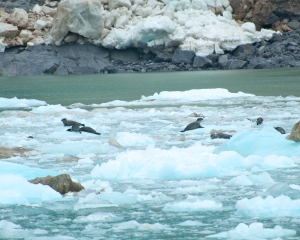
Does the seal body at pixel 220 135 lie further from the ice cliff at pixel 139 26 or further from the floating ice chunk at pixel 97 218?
the ice cliff at pixel 139 26

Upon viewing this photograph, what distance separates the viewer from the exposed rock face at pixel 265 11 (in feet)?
156

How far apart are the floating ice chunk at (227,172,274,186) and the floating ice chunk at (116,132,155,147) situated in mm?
2993

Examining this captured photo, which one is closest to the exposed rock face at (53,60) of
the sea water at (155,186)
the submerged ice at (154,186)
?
the sea water at (155,186)

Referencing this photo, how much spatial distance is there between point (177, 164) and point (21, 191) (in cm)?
172

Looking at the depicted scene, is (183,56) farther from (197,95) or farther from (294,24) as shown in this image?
(197,95)

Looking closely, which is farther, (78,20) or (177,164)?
(78,20)

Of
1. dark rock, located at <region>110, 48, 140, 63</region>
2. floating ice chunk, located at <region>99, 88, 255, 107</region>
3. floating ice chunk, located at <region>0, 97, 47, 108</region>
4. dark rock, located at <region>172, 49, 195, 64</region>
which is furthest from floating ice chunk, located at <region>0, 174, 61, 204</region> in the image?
dark rock, located at <region>110, 48, 140, 63</region>

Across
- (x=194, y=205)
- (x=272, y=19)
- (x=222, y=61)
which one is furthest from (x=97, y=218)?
(x=272, y=19)

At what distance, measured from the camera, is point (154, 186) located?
565cm

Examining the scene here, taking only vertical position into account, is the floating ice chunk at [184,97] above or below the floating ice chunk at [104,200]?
below

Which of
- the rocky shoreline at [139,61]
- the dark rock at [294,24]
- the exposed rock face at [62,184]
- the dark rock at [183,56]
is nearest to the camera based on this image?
the exposed rock face at [62,184]

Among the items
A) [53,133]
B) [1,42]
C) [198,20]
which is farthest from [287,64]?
[53,133]

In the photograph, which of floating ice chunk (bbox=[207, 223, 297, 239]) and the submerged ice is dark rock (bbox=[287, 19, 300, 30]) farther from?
floating ice chunk (bbox=[207, 223, 297, 239])

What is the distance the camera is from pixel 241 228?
404 cm
